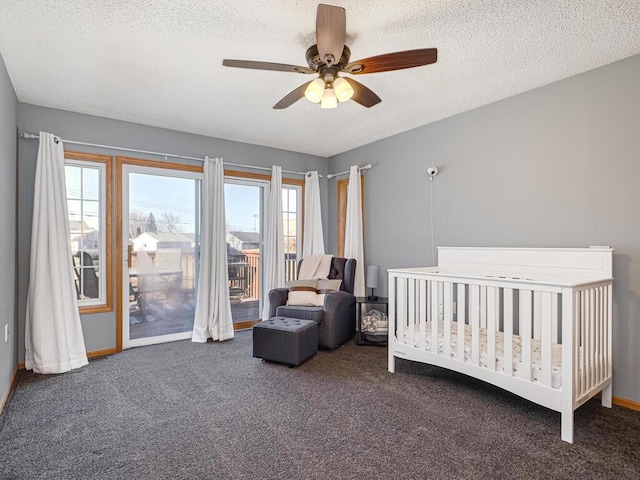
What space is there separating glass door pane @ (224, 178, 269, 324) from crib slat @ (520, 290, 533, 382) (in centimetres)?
326

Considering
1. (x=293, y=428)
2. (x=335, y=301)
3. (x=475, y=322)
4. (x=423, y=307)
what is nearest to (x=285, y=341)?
(x=335, y=301)

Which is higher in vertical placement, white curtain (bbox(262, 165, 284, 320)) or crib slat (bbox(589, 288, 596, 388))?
white curtain (bbox(262, 165, 284, 320))

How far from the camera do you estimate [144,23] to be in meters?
2.10

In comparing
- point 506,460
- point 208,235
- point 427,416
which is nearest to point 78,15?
point 208,235

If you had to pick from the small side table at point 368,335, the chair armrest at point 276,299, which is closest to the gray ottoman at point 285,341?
the chair armrest at point 276,299

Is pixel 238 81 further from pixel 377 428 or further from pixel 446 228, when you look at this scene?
pixel 377 428

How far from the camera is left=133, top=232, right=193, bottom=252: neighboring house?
393 cm

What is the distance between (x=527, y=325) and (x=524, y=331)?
0.04 m

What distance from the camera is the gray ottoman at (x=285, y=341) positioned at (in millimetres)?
3180

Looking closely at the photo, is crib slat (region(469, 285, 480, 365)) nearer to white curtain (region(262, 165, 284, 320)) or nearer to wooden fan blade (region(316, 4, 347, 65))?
wooden fan blade (region(316, 4, 347, 65))

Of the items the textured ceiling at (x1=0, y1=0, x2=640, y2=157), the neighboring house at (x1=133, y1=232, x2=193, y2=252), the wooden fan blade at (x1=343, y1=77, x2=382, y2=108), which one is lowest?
the neighboring house at (x1=133, y1=232, x2=193, y2=252)

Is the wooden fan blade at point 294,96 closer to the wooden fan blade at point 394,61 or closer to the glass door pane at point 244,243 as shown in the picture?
the wooden fan blade at point 394,61

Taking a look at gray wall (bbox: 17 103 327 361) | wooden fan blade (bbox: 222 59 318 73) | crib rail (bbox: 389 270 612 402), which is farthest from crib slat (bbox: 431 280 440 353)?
gray wall (bbox: 17 103 327 361)

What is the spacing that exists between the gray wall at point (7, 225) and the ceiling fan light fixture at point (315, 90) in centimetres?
217
